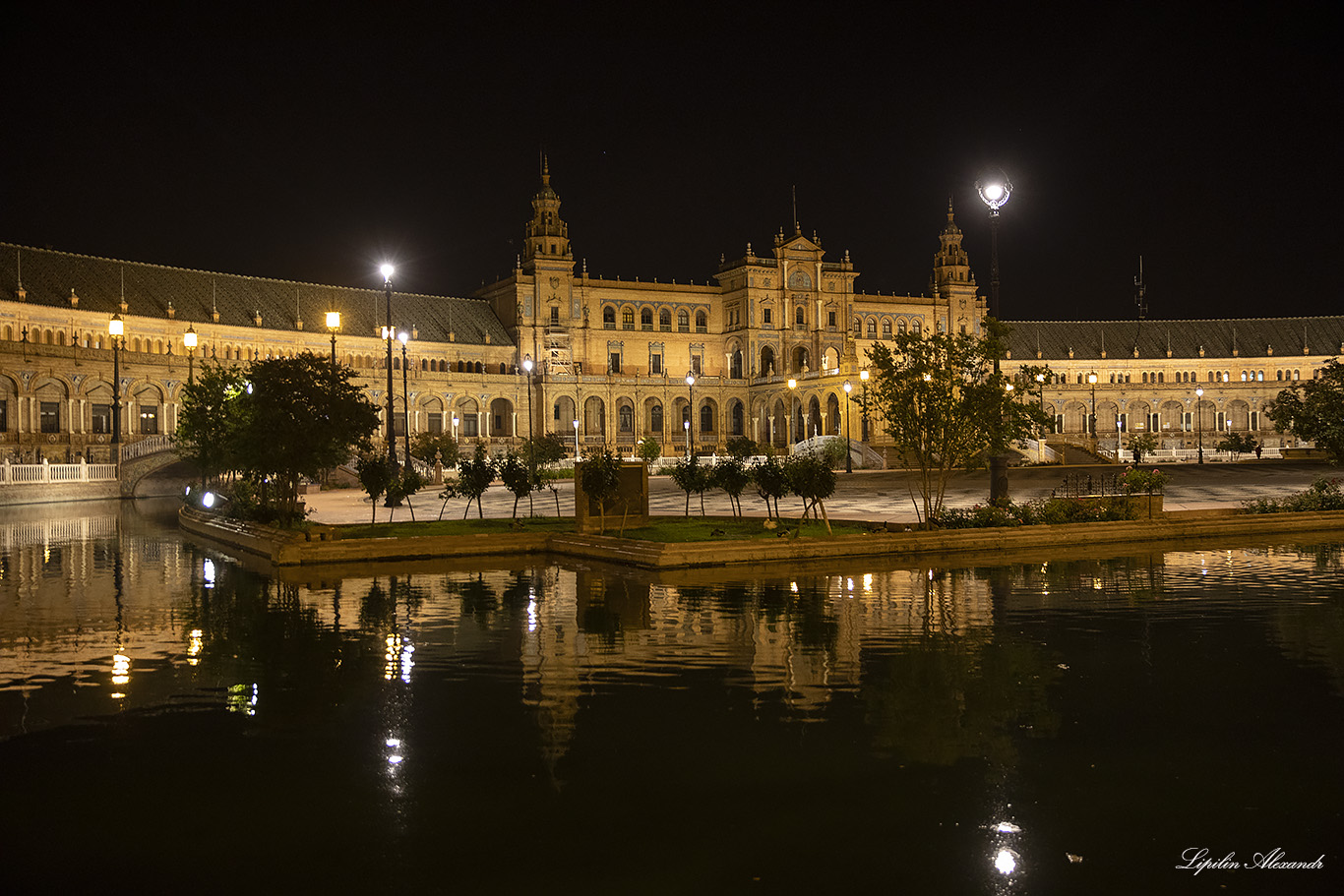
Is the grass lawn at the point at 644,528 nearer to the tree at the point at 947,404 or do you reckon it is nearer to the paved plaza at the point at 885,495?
the tree at the point at 947,404

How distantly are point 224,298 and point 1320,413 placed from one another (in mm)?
75837

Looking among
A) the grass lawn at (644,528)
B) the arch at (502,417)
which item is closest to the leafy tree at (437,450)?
the arch at (502,417)

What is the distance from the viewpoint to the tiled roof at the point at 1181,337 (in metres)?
119

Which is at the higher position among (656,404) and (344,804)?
(656,404)

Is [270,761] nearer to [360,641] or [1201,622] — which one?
[360,641]

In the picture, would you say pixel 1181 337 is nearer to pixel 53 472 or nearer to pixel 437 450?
pixel 437 450

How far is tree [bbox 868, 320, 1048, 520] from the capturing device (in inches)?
1003

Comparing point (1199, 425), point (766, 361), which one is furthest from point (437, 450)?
point (1199, 425)

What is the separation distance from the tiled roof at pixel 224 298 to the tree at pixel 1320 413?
5208 centimetres

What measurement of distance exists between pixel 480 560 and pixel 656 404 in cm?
7563

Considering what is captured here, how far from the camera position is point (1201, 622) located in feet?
47.6

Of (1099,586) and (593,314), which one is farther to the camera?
(593,314)

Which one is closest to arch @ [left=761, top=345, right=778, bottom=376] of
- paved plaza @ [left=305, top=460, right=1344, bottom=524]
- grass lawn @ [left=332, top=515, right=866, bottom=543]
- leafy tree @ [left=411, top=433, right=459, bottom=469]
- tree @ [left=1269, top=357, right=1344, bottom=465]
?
leafy tree @ [left=411, top=433, right=459, bottom=469]

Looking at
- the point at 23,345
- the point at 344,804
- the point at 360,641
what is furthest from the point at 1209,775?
the point at 23,345
